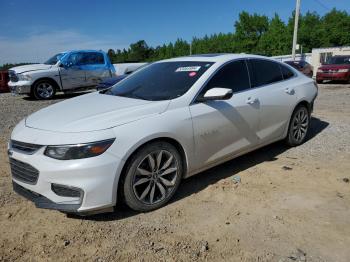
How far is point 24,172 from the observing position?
3.51 meters

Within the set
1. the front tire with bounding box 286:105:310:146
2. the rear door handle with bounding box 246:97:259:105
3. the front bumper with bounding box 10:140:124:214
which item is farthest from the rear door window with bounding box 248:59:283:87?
the front bumper with bounding box 10:140:124:214

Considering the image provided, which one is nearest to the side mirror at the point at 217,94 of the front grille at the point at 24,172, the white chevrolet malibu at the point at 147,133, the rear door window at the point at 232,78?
the white chevrolet malibu at the point at 147,133

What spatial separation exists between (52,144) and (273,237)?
7.26ft

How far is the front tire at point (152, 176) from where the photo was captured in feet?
11.7

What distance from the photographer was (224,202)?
158 inches

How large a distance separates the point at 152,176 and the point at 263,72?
8.17ft

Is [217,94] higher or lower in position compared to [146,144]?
higher

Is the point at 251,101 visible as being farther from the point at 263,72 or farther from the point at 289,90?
the point at 289,90

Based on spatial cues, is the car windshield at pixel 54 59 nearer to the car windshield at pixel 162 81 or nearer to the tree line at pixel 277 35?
the car windshield at pixel 162 81

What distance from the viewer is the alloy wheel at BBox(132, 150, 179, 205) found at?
3664 millimetres

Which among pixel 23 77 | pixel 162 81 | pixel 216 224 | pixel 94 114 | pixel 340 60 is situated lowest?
pixel 216 224

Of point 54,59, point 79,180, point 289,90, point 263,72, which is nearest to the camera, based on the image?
point 79,180

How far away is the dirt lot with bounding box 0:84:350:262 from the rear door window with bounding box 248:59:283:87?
1.24m

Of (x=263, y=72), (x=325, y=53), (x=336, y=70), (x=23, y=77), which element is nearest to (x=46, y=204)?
(x=263, y=72)
